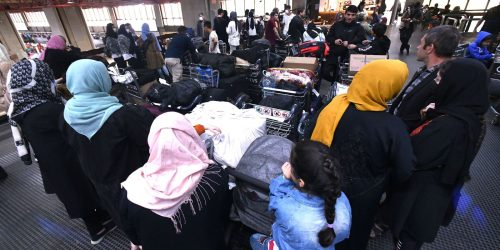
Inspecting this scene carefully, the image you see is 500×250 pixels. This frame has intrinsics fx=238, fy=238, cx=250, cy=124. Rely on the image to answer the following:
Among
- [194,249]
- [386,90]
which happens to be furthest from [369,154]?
[194,249]

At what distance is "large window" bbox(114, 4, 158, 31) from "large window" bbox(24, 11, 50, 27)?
8.70m

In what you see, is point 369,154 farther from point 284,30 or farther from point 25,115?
point 284,30

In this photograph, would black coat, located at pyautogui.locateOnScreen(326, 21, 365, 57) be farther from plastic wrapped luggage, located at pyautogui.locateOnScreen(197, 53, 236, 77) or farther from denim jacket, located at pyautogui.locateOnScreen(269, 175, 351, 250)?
denim jacket, located at pyautogui.locateOnScreen(269, 175, 351, 250)

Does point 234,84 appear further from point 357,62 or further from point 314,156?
point 314,156

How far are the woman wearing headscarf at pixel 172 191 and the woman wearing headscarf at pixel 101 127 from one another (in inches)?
13.5

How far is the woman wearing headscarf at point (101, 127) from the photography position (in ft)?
5.07

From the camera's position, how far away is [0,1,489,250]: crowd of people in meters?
1.22

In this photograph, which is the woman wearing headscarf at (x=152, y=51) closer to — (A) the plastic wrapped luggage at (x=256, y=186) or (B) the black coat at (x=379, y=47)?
(B) the black coat at (x=379, y=47)

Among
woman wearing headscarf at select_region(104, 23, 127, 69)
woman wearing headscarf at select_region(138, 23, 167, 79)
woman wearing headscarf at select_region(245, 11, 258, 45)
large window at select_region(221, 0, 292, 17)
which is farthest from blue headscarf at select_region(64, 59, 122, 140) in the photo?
large window at select_region(221, 0, 292, 17)

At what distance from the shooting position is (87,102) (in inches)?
61.5

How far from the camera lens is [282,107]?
260cm

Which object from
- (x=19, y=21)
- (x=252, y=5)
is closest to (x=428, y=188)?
(x=252, y=5)

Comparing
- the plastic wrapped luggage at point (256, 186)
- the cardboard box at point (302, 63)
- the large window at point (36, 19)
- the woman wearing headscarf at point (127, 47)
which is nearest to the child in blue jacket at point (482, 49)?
the cardboard box at point (302, 63)

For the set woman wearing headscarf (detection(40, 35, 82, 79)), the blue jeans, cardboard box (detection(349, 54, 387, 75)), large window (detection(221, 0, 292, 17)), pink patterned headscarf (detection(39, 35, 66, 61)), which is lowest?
the blue jeans
